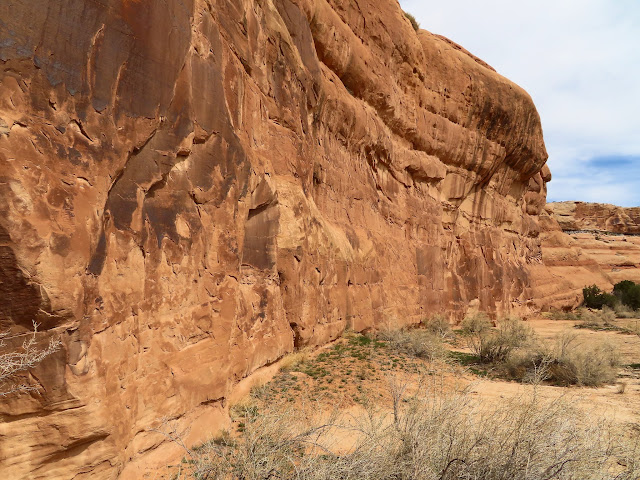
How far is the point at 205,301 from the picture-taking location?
16.3ft

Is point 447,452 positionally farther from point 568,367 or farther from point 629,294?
point 629,294

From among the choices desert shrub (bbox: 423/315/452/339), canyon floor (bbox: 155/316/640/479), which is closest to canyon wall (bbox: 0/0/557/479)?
canyon floor (bbox: 155/316/640/479)

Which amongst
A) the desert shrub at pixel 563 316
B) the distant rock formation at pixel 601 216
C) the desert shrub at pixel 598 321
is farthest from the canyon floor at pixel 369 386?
the distant rock formation at pixel 601 216

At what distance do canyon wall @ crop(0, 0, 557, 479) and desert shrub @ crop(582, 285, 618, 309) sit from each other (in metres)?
21.7

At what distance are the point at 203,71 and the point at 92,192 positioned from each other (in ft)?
7.67

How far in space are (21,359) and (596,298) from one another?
30.6 meters

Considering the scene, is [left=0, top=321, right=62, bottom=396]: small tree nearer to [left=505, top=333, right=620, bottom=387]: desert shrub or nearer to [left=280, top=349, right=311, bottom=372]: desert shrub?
[left=280, top=349, right=311, bottom=372]: desert shrub

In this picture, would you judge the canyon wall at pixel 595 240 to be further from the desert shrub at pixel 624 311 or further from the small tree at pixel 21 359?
the small tree at pixel 21 359

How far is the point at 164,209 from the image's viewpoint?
14.5 ft

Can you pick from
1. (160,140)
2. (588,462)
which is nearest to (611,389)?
(588,462)

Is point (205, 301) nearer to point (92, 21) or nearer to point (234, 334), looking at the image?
point (234, 334)

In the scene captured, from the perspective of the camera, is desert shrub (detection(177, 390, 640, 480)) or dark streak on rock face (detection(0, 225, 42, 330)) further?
desert shrub (detection(177, 390, 640, 480))

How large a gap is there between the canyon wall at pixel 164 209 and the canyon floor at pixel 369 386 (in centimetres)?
36

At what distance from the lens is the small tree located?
2883 millimetres
